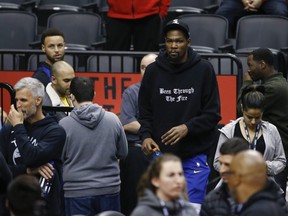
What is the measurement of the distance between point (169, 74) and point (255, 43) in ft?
16.0

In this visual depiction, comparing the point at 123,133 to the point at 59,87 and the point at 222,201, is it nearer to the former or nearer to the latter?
the point at 59,87

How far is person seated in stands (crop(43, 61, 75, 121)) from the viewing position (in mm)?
12172

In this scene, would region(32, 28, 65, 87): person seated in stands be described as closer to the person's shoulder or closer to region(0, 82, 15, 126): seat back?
region(0, 82, 15, 126): seat back

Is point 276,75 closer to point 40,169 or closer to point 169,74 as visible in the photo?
point 169,74

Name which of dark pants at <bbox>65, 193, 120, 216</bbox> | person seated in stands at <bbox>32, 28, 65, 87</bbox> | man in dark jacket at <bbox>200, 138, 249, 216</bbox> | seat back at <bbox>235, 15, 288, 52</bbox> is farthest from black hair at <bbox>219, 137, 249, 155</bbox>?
seat back at <bbox>235, 15, 288, 52</bbox>

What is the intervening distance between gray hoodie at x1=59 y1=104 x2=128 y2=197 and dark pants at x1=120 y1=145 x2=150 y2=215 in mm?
1380

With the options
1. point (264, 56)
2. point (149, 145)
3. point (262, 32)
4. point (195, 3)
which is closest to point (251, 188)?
point (149, 145)

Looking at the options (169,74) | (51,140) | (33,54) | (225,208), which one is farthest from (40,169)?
(33,54)

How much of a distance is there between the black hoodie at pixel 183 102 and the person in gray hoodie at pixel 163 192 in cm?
243

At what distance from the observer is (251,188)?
26.6 feet

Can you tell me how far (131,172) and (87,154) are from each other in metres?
1.52

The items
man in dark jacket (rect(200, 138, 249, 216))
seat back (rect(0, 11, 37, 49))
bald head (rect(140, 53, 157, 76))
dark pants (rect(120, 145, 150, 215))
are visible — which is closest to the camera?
man in dark jacket (rect(200, 138, 249, 216))

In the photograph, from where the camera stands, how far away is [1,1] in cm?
1712

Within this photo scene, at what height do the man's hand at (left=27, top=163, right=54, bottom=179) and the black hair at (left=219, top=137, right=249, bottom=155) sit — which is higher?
the black hair at (left=219, top=137, right=249, bottom=155)
